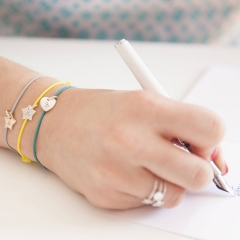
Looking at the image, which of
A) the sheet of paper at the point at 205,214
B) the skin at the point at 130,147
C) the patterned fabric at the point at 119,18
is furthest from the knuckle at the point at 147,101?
the patterned fabric at the point at 119,18

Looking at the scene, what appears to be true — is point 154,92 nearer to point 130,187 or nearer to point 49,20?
point 130,187

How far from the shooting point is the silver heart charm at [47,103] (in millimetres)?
471

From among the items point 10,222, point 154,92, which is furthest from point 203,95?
point 10,222

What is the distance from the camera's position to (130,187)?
0.40m

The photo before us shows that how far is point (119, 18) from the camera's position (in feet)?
2.74

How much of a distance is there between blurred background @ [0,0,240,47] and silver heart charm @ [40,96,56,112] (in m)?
0.39

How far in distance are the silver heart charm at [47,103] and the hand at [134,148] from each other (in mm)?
45

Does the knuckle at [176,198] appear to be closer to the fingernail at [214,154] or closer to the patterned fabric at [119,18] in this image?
the fingernail at [214,154]

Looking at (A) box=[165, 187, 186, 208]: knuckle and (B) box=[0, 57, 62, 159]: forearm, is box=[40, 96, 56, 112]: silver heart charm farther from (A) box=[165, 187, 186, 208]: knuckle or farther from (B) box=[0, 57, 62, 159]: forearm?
(A) box=[165, 187, 186, 208]: knuckle

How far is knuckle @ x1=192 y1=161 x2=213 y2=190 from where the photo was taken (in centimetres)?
39

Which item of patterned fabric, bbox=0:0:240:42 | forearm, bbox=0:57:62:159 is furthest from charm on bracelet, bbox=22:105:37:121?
patterned fabric, bbox=0:0:240:42

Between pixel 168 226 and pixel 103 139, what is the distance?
0.11 meters

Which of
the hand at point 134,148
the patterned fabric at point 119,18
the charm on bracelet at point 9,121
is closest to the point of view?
the hand at point 134,148

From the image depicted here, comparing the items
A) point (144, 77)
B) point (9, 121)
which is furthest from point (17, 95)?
point (144, 77)
